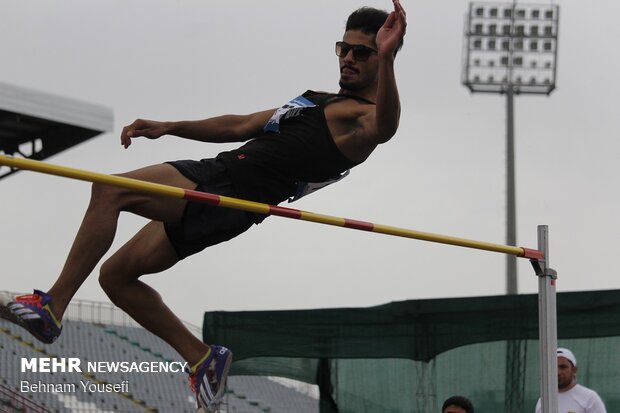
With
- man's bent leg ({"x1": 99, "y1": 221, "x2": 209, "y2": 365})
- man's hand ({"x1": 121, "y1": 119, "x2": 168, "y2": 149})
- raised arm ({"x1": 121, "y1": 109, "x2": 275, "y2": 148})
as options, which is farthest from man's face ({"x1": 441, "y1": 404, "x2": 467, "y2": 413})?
man's hand ({"x1": 121, "y1": 119, "x2": 168, "y2": 149})

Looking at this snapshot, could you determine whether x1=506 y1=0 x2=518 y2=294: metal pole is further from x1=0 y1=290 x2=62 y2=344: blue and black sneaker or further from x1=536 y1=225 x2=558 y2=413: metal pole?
x1=0 y1=290 x2=62 y2=344: blue and black sneaker

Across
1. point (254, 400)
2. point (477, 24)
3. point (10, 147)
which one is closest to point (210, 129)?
point (254, 400)

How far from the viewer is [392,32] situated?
12.6ft

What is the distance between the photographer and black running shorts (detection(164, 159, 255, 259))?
4.27 m

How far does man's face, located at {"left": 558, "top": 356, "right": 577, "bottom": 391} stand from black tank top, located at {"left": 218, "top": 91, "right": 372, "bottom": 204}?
2281 mm

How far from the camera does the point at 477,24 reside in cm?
2777

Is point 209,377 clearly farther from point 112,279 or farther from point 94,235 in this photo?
point 94,235

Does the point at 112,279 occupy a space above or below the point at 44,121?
below

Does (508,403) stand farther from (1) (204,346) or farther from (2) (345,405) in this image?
(1) (204,346)

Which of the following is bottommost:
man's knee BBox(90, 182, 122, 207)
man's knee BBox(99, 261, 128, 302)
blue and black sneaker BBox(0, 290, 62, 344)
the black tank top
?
blue and black sneaker BBox(0, 290, 62, 344)

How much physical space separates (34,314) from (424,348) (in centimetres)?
417

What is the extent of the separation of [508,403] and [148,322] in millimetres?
3497

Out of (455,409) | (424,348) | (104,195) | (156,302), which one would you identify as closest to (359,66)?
(104,195)

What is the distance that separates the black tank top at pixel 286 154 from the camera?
4277mm
